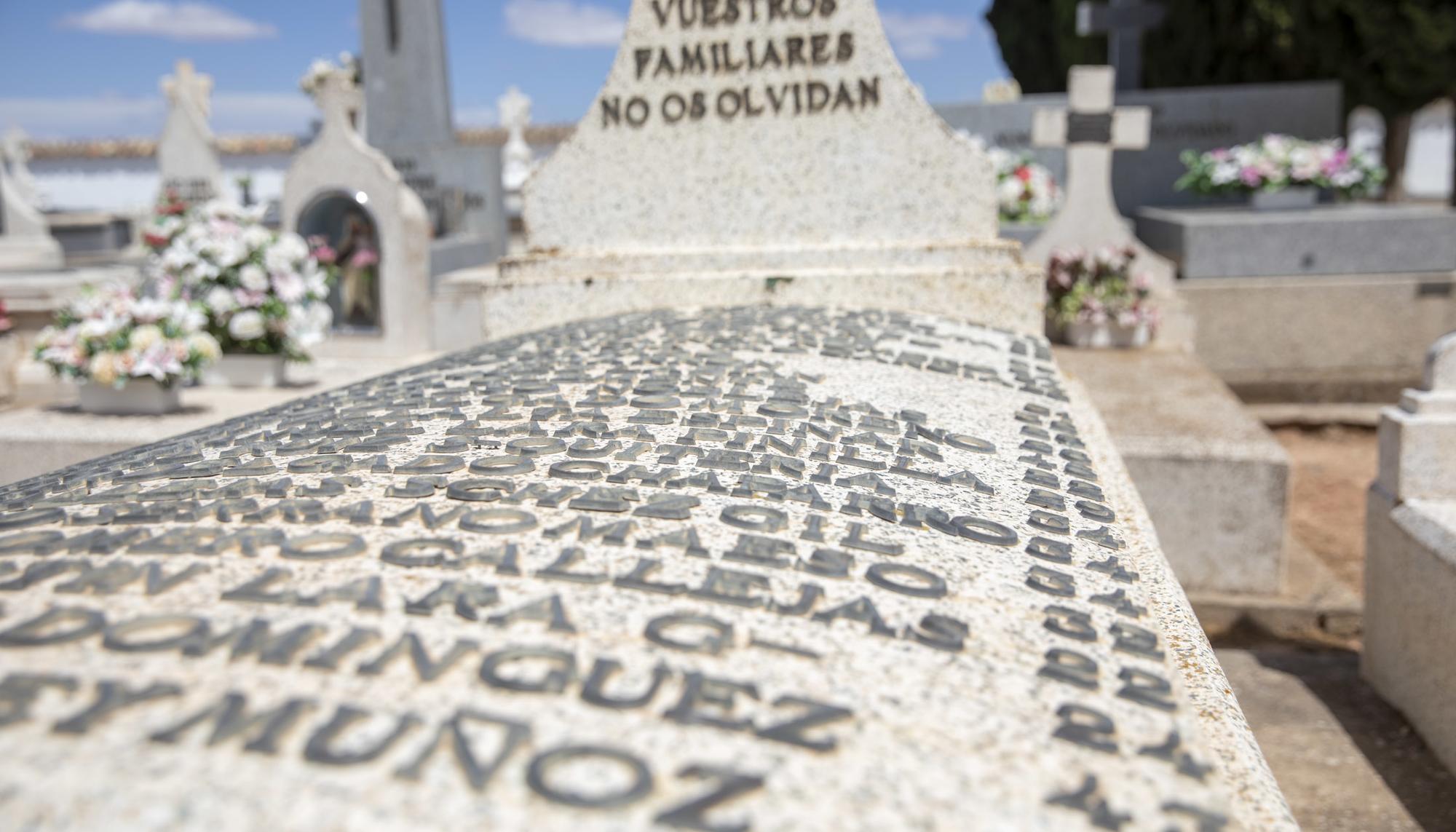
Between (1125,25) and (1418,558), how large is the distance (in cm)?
1006

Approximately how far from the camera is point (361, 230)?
734cm

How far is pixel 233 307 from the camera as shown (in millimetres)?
5234

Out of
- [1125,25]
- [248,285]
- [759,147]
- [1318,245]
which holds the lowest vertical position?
[248,285]

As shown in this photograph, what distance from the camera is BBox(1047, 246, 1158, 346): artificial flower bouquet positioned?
650 centimetres

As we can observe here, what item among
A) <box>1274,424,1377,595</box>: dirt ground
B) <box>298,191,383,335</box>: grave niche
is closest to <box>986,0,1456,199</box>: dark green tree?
<box>1274,424,1377,595</box>: dirt ground

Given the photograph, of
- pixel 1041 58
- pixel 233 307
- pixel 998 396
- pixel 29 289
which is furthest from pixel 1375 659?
pixel 1041 58

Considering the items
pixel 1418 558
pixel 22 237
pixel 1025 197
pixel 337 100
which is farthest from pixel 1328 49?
pixel 22 237

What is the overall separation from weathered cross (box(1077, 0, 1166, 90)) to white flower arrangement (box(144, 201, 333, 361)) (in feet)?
30.9

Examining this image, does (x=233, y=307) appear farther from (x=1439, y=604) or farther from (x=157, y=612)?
(x=1439, y=604)

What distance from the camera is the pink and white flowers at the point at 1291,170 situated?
864cm

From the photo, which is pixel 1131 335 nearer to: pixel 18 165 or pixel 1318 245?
pixel 1318 245

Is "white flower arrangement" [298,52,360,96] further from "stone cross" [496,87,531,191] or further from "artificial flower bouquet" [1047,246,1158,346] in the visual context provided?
"artificial flower bouquet" [1047,246,1158,346]

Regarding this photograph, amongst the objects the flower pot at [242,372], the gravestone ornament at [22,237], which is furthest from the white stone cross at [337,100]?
the gravestone ornament at [22,237]

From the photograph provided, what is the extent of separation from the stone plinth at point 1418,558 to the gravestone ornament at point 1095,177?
328 centimetres
